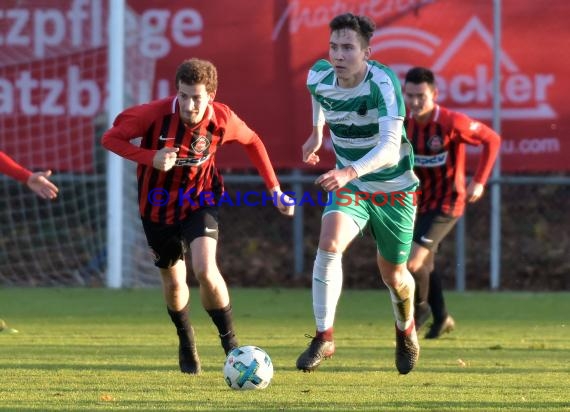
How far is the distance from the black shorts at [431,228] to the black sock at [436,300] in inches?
12.0

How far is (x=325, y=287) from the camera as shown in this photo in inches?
253

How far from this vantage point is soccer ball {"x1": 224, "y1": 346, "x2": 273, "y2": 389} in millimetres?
5684

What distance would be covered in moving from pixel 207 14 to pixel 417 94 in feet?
12.0

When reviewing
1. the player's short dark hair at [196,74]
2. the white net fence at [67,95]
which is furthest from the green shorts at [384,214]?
the white net fence at [67,95]

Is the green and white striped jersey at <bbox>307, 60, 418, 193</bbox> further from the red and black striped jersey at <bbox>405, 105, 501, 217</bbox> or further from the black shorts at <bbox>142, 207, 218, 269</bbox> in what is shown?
the red and black striped jersey at <bbox>405, 105, 501, 217</bbox>

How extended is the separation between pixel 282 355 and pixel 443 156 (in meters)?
2.02

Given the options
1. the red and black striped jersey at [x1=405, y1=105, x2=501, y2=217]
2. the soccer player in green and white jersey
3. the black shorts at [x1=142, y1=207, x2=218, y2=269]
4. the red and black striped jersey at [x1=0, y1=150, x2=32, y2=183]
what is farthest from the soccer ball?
the red and black striped jersey at [x1=405, y1=105, x2=501, y2=217]

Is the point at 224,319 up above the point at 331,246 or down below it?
below

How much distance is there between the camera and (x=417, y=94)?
8.23m

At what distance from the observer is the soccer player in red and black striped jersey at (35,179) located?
5.74m

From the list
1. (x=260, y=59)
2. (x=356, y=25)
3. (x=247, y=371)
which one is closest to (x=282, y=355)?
(x=247, y=371)

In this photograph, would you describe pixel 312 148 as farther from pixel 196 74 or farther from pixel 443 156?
pixel 443 156

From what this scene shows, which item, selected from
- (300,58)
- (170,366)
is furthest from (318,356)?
(300,58)

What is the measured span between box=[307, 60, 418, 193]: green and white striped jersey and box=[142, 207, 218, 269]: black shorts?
78 centimetres
